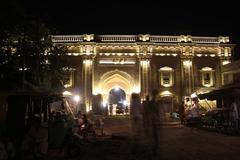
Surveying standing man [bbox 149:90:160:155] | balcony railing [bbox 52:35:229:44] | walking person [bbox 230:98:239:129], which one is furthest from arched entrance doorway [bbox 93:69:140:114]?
standing man [bbox 149:90:160:155]

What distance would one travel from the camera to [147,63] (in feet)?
92.6

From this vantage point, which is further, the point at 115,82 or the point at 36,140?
the point at 115,82

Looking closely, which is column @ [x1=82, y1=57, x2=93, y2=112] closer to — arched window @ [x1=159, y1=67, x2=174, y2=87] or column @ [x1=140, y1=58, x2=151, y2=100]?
column @ [x1=140, y1=58, x2=151, y2=100]

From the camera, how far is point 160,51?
93.9ft

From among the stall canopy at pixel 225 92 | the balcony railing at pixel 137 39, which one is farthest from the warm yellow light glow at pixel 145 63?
the stall canopy at pixel 225 92

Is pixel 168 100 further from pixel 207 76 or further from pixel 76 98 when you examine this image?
pixel 76 98

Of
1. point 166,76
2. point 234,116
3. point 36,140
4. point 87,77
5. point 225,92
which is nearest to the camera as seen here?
point 36,140

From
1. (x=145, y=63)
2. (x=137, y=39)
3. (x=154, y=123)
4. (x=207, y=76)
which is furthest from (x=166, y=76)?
(x=154, y=123)

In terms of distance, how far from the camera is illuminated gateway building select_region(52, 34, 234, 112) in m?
27.9

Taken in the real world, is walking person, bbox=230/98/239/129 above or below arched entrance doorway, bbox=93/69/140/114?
below

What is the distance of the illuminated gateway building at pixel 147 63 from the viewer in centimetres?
2788

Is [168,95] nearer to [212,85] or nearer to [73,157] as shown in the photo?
[212,85]

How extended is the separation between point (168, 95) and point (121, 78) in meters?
5.28

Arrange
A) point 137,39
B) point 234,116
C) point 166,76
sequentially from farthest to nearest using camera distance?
point 166,76
point 137,39
point 234,116
